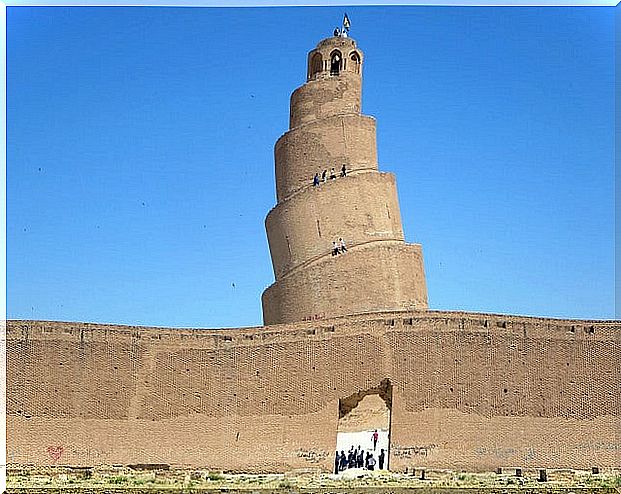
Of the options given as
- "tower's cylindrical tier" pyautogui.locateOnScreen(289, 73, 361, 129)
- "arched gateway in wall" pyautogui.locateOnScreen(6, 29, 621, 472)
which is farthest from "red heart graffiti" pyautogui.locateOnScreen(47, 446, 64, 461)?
"tower's cylindrical tier" pyautogui.locateOnScreen(289, 73, 361, 129)

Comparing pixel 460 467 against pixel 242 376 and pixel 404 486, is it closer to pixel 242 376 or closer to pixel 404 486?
pixel 404 486

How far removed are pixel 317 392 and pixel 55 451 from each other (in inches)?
173

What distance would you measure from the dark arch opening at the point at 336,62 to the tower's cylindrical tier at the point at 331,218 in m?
2.43

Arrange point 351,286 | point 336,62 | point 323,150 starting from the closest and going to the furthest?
point 351,286
point 323,150
point 336,62

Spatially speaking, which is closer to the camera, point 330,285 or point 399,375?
point 399,375

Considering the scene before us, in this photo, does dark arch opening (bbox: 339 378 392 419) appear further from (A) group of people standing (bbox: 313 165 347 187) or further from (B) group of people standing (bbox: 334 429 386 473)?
(A) group of people standing (bbox: 313 165 347 187)

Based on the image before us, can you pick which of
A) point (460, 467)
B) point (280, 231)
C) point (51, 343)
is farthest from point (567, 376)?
point (51, 343)

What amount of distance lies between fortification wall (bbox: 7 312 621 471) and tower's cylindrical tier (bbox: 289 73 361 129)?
597cm

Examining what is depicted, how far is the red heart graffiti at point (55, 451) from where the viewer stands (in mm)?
19453

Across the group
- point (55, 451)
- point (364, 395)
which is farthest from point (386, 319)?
point (55, 451)

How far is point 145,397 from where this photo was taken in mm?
19859

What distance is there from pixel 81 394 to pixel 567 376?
8.11 metres

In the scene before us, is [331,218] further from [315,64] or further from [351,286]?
[315,64]

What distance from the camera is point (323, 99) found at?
81.0 feet
